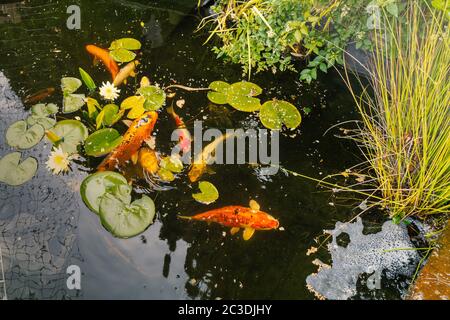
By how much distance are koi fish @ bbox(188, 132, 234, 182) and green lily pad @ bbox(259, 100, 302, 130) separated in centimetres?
29

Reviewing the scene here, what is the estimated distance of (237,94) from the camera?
293cm

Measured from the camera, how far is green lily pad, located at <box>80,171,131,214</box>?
2.24 meters

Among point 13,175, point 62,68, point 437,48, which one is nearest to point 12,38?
point 62,68

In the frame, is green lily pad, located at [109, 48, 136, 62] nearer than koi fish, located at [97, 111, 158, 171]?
No

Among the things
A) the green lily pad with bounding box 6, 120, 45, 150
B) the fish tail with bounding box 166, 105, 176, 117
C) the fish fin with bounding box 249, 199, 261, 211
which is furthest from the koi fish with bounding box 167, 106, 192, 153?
the green lily pad with bounding box 6, 120, 45, 150

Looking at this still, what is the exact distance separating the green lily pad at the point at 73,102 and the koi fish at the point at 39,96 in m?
0.16

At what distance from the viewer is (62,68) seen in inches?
119

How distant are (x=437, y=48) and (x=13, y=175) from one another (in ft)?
8.15

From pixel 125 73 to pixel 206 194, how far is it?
1.22m

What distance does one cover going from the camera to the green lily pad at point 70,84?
9.30 ft

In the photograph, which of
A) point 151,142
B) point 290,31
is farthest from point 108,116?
point 290,31

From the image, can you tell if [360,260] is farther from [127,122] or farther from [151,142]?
[127,122]

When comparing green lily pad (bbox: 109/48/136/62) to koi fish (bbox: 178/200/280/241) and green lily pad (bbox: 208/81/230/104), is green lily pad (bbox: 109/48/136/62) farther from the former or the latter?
koi fish (bbox: 178/200/280/241)

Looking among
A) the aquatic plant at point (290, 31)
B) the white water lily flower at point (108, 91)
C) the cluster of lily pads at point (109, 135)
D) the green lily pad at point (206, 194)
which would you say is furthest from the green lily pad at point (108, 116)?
the aquatic plant at point (290, 31)
